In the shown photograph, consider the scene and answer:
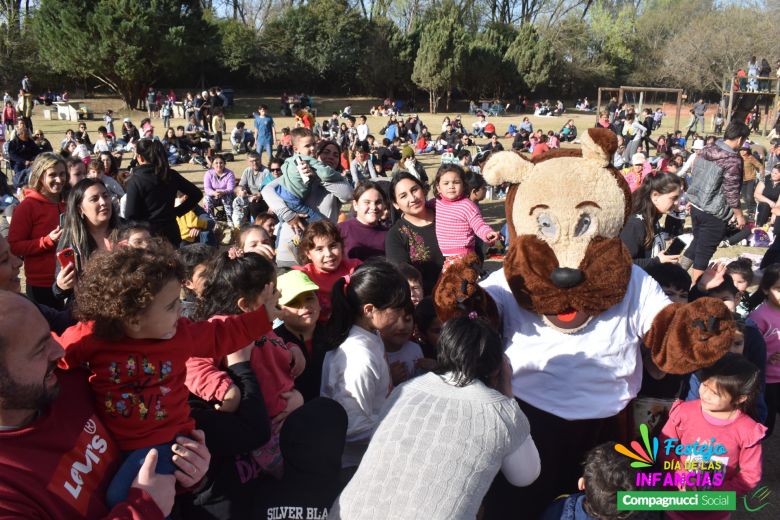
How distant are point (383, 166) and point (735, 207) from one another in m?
6.84

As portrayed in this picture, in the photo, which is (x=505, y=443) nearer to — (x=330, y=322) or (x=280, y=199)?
(x=330, y=322)

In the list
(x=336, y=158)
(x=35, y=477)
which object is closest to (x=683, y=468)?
(x=35, y=477)

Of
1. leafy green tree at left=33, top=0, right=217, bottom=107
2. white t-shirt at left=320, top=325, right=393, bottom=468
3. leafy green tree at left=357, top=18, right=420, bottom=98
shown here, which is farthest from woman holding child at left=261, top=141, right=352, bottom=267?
leafy green tree at left=357, top=18, right=420, bottom=98

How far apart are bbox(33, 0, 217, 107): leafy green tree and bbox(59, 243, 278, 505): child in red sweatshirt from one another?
96.2 feet

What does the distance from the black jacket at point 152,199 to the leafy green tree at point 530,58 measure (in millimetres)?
39175

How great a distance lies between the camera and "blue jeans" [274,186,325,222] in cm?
445

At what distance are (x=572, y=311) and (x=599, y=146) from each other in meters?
0.70

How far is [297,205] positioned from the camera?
14.6 ft

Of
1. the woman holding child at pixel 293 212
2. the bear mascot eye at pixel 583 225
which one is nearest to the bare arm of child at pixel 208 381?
the bear mascot eye at pixel 583 225

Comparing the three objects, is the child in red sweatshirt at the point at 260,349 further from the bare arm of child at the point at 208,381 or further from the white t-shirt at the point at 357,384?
the white t-shirt at the point at 357,384

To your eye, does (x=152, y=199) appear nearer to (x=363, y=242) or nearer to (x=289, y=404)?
(x=363, y=242)

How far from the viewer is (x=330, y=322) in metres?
2.41

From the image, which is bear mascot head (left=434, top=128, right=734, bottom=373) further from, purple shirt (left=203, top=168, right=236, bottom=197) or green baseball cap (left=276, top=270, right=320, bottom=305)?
purple shirt (left=203, top=168, right=236, bottom=197)

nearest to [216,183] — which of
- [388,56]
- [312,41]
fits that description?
[312,41]
